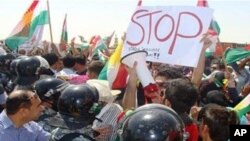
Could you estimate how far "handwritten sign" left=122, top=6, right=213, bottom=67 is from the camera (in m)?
4.36

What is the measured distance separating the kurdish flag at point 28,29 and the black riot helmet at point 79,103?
A: 7417 mm

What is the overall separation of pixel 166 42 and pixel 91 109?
1569mm

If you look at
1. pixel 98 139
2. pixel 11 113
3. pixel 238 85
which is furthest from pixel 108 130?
pixel 238 85

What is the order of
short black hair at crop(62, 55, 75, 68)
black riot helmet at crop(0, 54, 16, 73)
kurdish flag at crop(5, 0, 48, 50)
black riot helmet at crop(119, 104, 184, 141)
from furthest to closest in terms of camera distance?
kurdish flag at crop(5, 0, 48, 50) → black riot helmet at crop(0, 54, 16, 73) → short black hair at crop(62, 55, 75, 68) → black riot helmet at crop(119, 104, 184, 141)

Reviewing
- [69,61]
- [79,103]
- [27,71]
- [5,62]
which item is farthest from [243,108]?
[5,62]

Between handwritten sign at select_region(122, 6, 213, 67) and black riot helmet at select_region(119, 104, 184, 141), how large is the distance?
202 centimetres

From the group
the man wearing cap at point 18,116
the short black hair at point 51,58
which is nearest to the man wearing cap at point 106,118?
the man wearing cap at point 18,116

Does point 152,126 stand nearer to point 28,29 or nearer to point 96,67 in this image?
point 96,67

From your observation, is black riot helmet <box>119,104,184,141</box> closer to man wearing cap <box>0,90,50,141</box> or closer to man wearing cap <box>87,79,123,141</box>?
man wearing cap <box>87,79,123,141</box>

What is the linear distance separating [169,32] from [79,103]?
68.1 inches

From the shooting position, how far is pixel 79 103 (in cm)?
317

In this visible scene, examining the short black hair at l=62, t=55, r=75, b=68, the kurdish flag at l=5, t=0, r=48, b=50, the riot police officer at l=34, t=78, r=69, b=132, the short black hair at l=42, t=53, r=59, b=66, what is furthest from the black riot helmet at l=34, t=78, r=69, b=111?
the kurdish flag at l=5, t=0, r=48, b=50

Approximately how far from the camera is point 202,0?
17.8ft

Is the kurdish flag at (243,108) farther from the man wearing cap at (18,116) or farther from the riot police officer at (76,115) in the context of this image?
the man wearing cap at (18,116)
